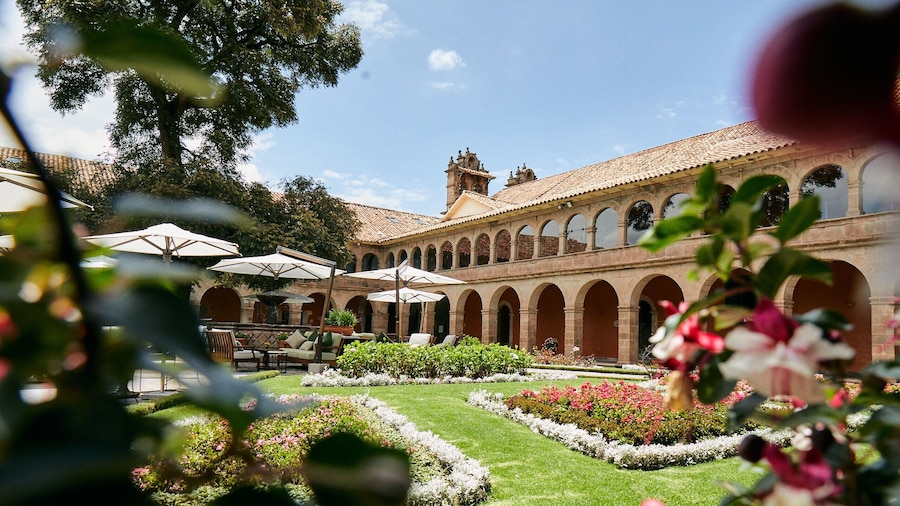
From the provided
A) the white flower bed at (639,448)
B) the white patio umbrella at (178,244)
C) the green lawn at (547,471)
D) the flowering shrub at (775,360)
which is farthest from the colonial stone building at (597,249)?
the flowering shrub at (775,360)

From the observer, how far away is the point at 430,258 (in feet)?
91.7

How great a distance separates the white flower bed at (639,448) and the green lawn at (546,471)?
131 mm

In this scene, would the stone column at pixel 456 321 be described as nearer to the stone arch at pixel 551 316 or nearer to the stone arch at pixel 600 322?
the stone arch at pixel 551 316

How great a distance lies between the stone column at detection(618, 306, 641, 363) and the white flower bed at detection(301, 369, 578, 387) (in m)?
5.71

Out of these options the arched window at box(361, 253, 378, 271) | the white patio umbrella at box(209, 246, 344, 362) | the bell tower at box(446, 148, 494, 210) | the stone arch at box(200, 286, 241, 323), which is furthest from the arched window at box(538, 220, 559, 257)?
the stone arch at box(200, 286, 241, 323)

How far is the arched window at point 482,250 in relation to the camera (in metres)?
25.3

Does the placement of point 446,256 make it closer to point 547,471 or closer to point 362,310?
point 362,310

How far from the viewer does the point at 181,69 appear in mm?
287

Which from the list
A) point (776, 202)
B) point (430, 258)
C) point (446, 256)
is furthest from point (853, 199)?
point (430, 258)

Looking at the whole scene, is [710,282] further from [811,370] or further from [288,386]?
[811,370]

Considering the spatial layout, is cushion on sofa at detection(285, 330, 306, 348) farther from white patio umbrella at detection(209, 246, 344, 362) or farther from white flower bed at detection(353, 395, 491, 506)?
white flower bed at detection(353, 395, 491, 506)

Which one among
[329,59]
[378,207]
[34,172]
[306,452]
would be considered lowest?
[306,452]

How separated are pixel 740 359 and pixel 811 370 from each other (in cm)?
5

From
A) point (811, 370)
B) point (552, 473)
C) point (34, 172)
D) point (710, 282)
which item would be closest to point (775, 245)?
point (811, 370)
